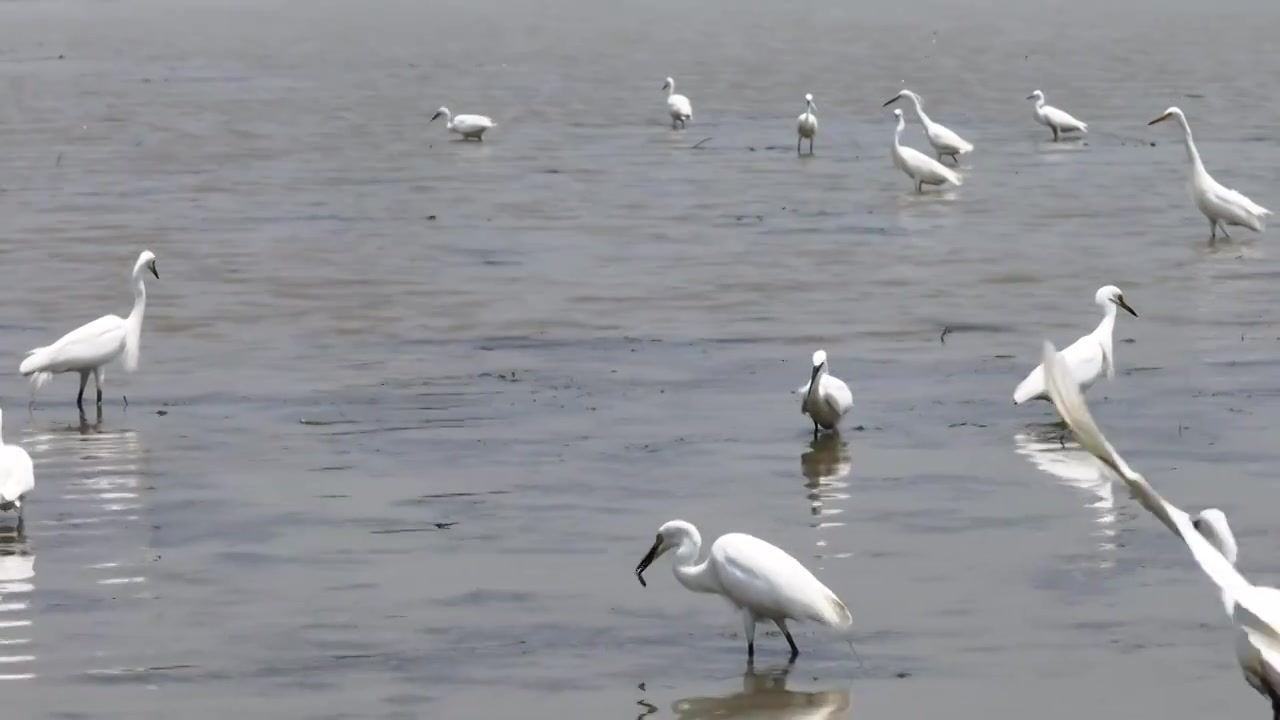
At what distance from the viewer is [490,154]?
1527 inches

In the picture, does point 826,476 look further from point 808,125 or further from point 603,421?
point 808,125

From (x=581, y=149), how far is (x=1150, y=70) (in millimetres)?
21613

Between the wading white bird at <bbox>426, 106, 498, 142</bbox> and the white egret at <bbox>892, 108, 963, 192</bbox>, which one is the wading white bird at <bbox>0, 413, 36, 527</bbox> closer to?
the white egret at <bbox>892, 108, 963, 192</bbox>

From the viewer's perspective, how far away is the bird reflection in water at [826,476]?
13944mm

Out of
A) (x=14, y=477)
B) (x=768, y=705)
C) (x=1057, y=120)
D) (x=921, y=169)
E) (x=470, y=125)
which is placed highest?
(x=470, y=125)

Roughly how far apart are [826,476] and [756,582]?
169 inches

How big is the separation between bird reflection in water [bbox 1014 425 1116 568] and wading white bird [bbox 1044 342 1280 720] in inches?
158

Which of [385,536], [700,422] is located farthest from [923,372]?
[385,536]

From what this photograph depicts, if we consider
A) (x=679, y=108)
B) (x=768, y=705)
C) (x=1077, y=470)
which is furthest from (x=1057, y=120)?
(x=768, y=705)

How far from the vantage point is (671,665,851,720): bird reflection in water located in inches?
408

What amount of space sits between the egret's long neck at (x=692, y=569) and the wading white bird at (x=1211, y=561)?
2.98m

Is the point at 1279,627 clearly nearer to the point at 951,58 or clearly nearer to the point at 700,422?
the point at 700,422

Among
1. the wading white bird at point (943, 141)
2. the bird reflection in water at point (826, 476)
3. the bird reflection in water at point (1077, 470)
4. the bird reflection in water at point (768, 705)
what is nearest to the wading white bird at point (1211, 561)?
the bird reflection in water at point (768, 705)

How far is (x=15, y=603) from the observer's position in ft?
40.0
